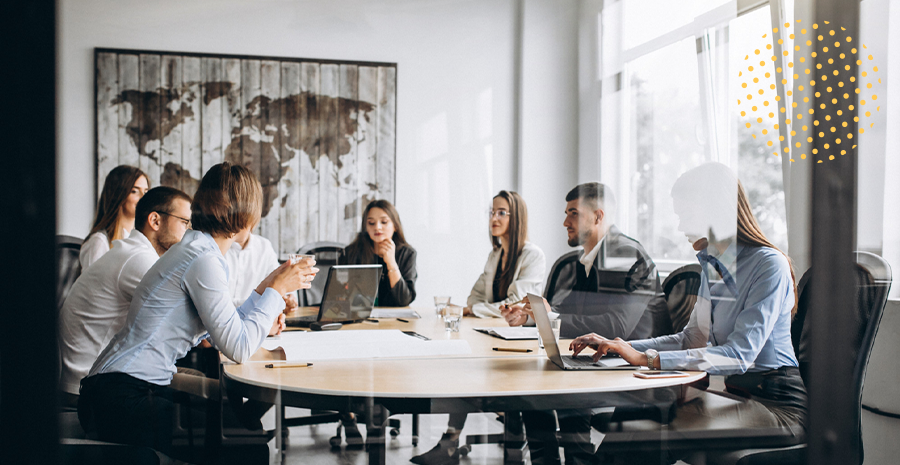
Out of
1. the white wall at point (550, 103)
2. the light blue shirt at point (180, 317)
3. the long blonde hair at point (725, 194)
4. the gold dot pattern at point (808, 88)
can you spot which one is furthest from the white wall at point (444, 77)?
the gold dot pattern at point (808, 88)

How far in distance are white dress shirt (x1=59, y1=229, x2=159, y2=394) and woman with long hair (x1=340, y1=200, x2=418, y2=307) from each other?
2.86 ft

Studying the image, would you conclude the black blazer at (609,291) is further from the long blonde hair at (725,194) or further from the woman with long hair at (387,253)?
the woman with long hair at (387,253)

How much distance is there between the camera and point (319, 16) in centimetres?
194

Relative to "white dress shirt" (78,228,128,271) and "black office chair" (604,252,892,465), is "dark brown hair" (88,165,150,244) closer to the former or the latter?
"white dress shirt" (78,228,128,271)

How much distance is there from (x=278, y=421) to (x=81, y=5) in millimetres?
1191

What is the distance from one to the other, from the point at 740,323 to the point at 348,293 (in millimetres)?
1434

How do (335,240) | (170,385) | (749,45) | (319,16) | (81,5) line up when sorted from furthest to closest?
(335,240) < (319,16) < (749,45) < (170,385) < (81,5)

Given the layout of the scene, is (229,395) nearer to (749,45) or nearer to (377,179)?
(377,179)

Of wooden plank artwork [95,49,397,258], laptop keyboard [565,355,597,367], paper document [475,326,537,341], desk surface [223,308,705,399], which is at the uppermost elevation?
wooden plank artwork [95,49,397,258]

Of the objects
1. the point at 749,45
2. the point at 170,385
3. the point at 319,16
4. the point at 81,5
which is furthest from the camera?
the point at 319,16

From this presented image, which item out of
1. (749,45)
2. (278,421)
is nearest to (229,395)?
(278,421)

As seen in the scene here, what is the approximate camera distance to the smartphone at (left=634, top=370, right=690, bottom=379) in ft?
4.72

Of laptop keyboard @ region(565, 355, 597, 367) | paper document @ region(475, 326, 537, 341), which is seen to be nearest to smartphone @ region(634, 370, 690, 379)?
laptop keyboard @ region(565, 355, 597, 367)

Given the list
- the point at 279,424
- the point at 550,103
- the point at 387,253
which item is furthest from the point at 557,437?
the point at 387,253
